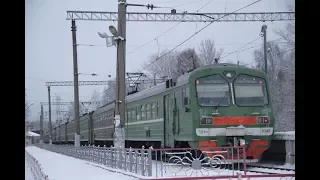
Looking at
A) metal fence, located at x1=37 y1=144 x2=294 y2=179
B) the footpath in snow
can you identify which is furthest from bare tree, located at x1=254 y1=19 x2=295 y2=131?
metal fence, located at x1=37 y1=144 x2=294 y2=179

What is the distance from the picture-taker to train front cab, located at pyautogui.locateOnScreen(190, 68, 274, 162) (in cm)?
1578

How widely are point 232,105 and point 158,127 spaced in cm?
401

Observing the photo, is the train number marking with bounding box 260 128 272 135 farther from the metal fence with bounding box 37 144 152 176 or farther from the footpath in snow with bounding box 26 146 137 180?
the footpath in snow with bounding box 26 146 137 180

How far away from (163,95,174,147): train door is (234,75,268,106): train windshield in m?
2.60

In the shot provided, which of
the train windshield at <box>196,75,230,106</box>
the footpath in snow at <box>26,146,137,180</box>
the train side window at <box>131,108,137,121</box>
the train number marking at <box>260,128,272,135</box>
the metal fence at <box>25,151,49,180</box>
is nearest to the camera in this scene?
Answer: the metal fence at <box>25,151,49,180</box>

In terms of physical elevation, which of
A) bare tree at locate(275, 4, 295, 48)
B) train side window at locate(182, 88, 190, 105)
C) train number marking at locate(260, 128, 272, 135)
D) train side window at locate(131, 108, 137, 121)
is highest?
bare tree at locate(275, 4, 295, 48)

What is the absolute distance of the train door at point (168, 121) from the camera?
Answer: 1774cm

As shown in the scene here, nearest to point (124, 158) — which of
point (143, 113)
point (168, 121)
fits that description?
point (168, 121)

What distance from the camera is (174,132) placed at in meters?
17.4

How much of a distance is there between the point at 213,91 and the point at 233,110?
3.04 feet

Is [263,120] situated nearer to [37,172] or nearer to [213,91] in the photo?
[213,91]
